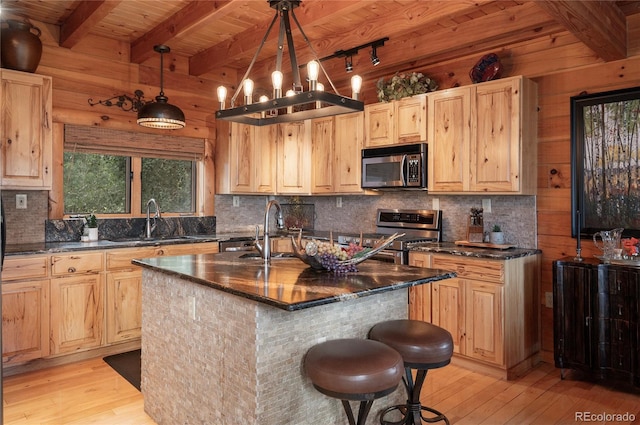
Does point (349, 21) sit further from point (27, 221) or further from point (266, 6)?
point (27, 221)

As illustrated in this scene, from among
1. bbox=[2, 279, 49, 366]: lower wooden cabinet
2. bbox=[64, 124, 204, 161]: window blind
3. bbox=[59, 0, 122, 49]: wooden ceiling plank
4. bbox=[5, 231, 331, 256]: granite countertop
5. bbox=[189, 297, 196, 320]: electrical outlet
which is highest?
bbox=[59, 0, 122, 49]: wooden ceiling plank

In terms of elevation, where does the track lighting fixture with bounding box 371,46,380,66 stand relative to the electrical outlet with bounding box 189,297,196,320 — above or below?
above

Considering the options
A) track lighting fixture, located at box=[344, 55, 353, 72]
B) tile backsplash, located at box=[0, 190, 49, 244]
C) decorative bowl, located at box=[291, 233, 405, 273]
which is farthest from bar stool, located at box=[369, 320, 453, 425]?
tile backsplash, located at box=[0, 190, 49, 244]

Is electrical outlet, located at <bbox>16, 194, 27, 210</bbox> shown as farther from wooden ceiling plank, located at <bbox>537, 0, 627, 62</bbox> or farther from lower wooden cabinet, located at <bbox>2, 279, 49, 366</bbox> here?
wooden ceiling plank, located at <bbox>537, 0, 627, 62</bbox>

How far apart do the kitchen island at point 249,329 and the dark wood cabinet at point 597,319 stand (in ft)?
4.72

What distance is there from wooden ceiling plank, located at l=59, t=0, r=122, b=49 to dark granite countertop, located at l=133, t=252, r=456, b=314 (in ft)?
6.55

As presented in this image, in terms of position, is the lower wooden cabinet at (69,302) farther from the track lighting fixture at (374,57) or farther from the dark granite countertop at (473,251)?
the track lighting fixture at (374,57)

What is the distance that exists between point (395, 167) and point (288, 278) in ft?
7.80

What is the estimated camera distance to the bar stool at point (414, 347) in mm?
2111

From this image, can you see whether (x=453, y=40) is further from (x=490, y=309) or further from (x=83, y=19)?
(x=83, y=19)

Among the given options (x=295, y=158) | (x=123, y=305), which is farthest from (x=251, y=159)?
(x=123, y=305)

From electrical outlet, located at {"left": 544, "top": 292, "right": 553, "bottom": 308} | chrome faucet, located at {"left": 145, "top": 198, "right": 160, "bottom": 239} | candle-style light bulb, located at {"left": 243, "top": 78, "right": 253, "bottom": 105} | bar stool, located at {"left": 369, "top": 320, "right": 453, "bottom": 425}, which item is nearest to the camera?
bar stool, located at {"left": 369, "top": 320, "right": 453, "bottom": 425}

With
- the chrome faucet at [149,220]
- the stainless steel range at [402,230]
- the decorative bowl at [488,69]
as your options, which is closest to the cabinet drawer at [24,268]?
the chrome faucet at [149,220]

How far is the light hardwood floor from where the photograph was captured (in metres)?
2.77
